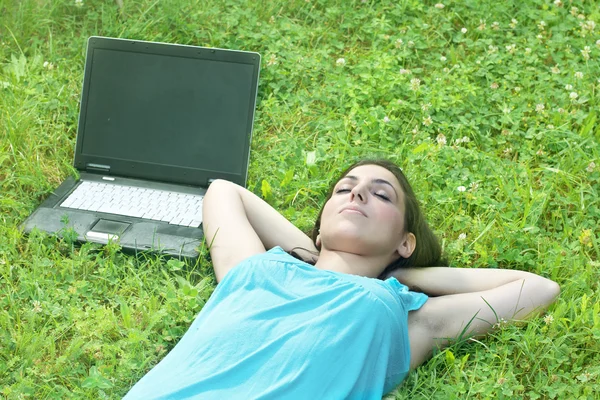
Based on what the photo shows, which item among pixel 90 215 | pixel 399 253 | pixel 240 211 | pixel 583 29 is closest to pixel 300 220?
pixel 240 211

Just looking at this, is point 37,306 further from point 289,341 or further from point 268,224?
point 289,341

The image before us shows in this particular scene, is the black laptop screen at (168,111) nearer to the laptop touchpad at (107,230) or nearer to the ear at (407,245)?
the laptop touchpad at (107,230)

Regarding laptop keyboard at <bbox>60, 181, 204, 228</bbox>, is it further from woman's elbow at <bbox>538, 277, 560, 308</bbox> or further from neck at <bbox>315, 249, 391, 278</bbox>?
woman's elbow at <bbox>538, 277, 560, 308</bbox>

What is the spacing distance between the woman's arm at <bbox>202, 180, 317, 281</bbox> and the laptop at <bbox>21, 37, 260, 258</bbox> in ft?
1.00

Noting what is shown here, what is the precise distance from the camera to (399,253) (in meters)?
3.60

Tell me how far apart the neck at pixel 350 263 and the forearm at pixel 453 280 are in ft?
0.43

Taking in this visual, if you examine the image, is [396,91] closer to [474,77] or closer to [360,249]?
[474,77]

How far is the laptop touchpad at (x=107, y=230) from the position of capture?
404 centimetres

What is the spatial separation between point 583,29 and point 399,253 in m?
2.69

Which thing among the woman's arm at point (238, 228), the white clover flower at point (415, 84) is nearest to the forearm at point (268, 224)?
the woman's arm at point (238, 228)

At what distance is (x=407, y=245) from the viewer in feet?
11.8

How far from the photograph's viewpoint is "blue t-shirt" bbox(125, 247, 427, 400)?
2.94 m

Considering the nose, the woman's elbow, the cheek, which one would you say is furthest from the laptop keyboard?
the woman's elbow

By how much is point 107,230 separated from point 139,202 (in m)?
0.28
